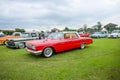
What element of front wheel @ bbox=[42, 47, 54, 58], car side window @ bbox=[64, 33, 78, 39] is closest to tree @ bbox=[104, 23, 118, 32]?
car side window @ bbox=[64, 33, 78, 39]

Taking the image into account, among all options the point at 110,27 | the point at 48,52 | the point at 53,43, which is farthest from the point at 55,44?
the point at 110,27

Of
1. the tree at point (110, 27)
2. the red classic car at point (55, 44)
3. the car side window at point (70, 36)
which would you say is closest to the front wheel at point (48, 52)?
the red classic car at point (55, 44)

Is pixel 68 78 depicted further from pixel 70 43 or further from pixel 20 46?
pixel 20 46

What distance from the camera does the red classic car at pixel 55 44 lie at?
8000 millimetres

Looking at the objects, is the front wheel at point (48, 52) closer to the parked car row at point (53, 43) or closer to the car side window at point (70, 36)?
the parked car row at point (53, 43)

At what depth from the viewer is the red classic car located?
8.00 meters

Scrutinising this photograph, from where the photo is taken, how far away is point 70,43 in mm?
9547

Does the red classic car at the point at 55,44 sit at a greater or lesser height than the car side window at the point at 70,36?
lesser

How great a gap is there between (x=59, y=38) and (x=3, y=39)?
8127mm

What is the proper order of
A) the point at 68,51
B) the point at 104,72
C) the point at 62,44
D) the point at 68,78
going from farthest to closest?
the point at 68,51 → the point at 62,44 → the point at 104,72 → the point at 68,78

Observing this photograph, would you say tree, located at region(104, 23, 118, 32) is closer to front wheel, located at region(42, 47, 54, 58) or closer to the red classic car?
the red classic car

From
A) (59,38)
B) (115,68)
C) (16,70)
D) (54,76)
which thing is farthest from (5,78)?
(59,38)

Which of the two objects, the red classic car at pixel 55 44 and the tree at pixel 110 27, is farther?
the tree at pixel 110 27

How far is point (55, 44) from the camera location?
860 centimetres
